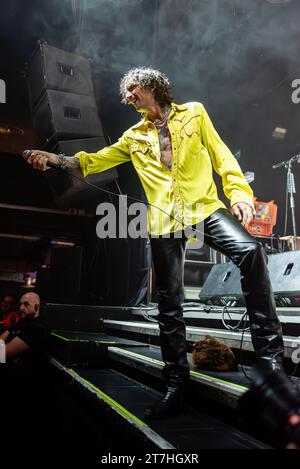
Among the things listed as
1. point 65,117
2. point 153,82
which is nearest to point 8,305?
point 65,117

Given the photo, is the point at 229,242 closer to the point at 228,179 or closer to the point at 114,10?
the point at 228,179

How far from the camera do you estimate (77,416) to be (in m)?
2.76

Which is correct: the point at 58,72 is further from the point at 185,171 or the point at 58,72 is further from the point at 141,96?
the point at 185,171

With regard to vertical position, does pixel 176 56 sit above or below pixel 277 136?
above

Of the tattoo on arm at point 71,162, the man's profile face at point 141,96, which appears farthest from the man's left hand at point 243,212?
the tattoo on arm at point 71,162

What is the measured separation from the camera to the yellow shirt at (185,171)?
1898 millimetres

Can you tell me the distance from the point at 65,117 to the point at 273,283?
394 centimetres

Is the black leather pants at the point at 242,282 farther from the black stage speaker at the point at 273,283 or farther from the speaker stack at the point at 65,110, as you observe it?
the speaker stack at the point at 65,110

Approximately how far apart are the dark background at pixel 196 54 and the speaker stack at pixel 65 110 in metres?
0.36

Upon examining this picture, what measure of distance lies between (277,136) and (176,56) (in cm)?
240

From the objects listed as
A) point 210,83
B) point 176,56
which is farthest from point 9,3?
point 210,83

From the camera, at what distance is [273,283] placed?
293cm
